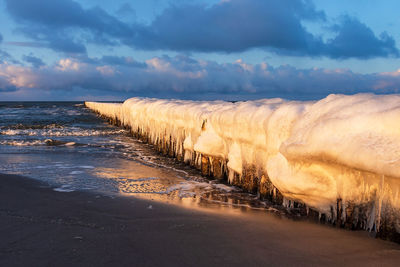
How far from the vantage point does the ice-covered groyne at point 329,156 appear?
3078 mm

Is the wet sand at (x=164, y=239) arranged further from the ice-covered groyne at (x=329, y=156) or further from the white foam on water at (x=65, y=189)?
the white foam on water at (x=65, y=189)

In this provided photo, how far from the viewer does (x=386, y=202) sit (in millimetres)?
3176

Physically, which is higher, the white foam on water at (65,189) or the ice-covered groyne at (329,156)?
the ice-covered groyne at (329,156)

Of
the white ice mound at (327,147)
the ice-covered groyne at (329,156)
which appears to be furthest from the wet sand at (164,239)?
the white ice mound at (327,147)

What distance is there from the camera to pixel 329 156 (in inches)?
135

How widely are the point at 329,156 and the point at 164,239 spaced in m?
1.83

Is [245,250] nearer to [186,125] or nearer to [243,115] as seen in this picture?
[243,115]

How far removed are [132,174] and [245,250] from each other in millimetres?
4517

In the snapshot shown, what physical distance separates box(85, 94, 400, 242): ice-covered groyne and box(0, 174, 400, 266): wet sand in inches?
11.6

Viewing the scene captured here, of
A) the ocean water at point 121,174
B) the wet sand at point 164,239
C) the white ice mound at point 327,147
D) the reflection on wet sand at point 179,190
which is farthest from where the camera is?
the ocean water at point 121,174

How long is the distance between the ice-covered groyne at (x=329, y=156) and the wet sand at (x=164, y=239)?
29 cm

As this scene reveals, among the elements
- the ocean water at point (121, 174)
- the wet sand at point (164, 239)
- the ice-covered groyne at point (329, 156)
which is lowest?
the ocean water at point (121, 174)

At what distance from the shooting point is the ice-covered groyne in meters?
3.08

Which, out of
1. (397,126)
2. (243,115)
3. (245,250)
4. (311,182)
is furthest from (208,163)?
(397,126)
